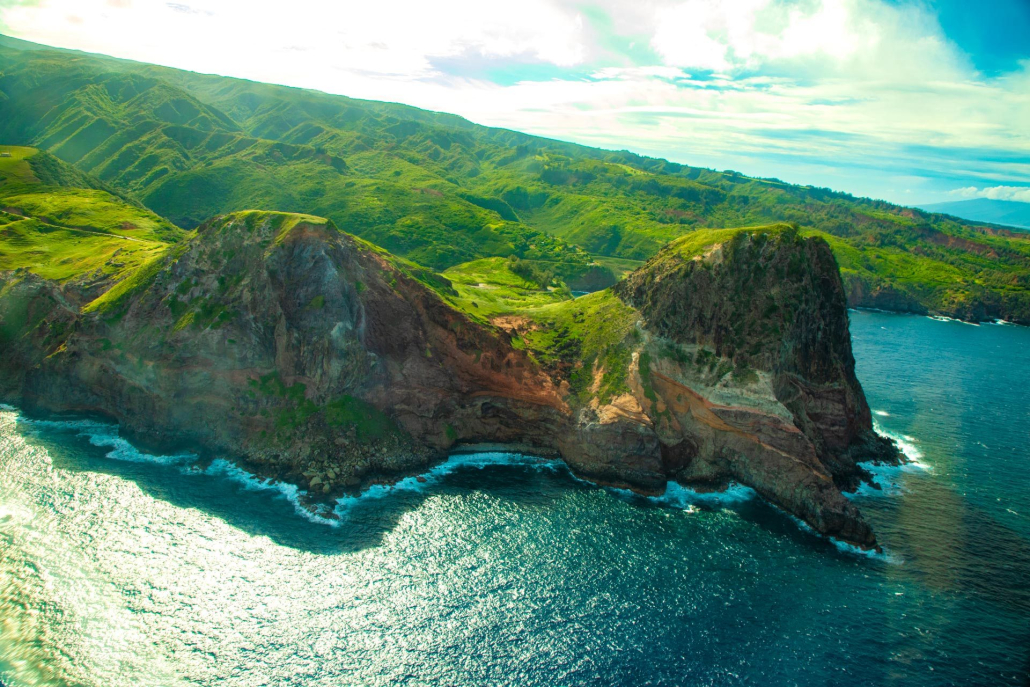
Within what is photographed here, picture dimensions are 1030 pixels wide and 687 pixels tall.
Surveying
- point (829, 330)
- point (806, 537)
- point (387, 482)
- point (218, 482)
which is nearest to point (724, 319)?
point (829, 330)

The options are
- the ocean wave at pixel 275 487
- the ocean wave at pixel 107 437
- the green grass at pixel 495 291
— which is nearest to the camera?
the ocean wave at pixel 275 487

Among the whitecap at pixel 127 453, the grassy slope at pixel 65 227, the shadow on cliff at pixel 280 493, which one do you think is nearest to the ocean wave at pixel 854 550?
the shadow on cliff at pixel 280 493

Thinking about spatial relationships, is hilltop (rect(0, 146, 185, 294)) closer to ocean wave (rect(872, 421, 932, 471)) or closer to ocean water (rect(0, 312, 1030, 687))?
ocean water (rect(0, 312, 1030, 687))

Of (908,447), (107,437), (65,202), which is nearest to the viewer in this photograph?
(107,437)

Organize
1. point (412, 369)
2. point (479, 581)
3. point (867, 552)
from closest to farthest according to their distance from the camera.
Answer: point (479, 581)
point (867, 552)
point (412, 369)

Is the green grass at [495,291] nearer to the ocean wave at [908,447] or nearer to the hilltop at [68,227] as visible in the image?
the hilltop at [68,227]

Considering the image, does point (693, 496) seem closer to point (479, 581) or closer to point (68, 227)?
point (479, 581)

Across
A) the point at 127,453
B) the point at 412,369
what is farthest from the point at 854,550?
the point at 127,453
